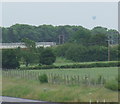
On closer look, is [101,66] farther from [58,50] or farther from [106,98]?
[106,98]

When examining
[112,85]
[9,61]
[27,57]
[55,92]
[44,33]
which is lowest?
[55,92]

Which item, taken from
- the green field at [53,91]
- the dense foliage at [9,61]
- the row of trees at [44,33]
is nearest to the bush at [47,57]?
the dense foliage at [9,61]

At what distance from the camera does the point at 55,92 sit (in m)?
49.0

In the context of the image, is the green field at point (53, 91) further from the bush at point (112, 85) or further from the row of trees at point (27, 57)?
the row of trees at point (27, 57)

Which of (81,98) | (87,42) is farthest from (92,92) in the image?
(87,42)

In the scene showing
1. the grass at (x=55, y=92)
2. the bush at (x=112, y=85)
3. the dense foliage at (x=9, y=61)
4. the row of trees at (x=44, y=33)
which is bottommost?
the grass at (x=55, y=92)

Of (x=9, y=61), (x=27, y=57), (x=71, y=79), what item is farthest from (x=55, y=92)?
(x=27, y=57)

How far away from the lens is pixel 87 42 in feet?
393

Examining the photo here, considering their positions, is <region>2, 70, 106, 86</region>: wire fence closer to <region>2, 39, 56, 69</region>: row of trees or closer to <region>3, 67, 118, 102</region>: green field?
<region>3, 67, 118, 102</region>: green field

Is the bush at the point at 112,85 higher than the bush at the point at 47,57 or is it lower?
lower

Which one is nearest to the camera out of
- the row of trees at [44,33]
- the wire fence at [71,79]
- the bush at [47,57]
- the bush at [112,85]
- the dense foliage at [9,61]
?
the bush at [112,85]

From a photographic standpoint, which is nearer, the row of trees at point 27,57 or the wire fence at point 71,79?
the wire fence at point 71,79

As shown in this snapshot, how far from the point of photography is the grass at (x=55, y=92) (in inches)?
1721

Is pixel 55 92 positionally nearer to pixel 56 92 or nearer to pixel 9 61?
pixel 56 92
